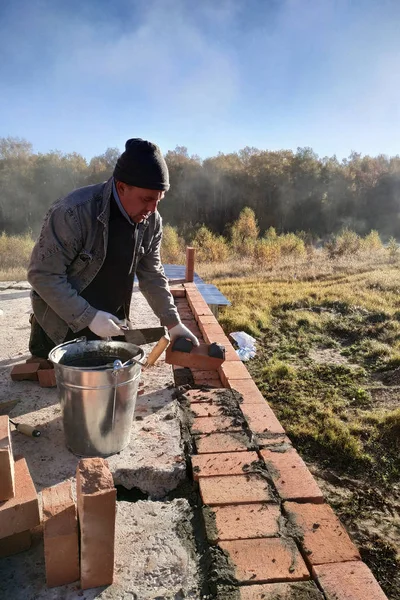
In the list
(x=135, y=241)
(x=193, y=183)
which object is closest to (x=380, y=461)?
(x=135, y=241)

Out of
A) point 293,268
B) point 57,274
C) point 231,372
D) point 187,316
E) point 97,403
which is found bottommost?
point 293,268

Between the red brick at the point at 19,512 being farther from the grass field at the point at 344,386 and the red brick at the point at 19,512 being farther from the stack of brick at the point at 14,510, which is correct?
the grass field at the point at 344,386

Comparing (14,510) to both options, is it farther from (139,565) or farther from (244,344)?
(244,344)

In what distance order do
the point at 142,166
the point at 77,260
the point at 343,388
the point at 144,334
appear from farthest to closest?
the point at 343,388
the point at 77,260
the point at 144,334
the point at 142,166

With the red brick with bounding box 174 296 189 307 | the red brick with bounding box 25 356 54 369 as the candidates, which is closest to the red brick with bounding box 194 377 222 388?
the red brick with bounding box 25 356 54 369

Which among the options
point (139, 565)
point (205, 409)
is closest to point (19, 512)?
point (139, 565)

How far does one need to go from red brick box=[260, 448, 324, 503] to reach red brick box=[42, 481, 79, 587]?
2.81 ft

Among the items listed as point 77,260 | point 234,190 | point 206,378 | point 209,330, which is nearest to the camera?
point 77,260

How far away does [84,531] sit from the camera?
1.39 meters

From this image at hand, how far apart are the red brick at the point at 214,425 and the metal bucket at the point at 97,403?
391mm

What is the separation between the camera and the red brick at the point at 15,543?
1.58m

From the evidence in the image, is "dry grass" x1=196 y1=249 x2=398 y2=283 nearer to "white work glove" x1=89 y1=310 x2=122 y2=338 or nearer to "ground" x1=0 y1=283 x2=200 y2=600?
"ground" x1=0 y1=283 x2=200 y2=600

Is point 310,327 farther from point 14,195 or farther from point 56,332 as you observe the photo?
point 14,195

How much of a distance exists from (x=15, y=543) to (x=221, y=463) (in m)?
0.90
